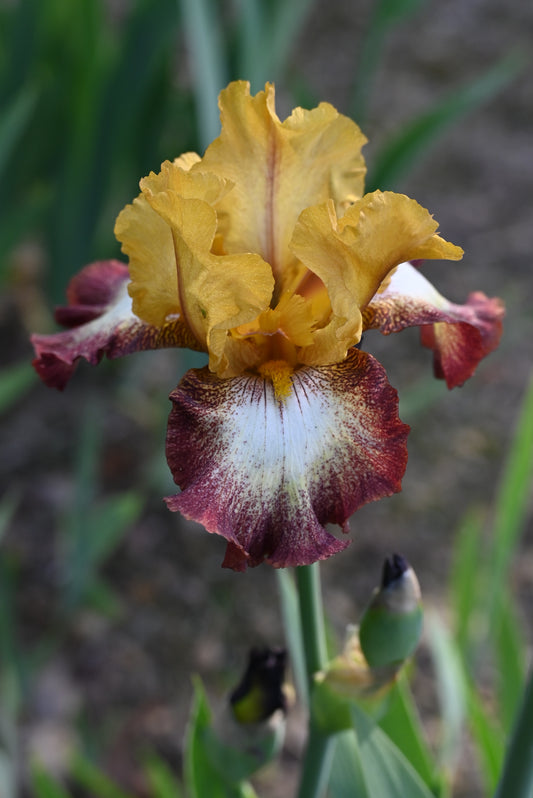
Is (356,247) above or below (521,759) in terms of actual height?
above

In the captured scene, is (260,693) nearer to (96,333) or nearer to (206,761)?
(206,761)

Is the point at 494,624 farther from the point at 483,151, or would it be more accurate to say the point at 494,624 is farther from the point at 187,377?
the point at 483,151

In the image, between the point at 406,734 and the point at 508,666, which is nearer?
the point at 406,734

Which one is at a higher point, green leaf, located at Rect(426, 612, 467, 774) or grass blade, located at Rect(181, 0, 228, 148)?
grass blade, located at Rect(181, 0, 228, 148)

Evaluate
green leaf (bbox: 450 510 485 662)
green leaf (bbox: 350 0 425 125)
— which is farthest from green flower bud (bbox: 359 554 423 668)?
green leaf (bbox: 350 0 425 125)

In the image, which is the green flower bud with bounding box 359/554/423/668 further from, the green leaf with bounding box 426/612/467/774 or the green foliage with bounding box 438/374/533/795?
the green leaf with bounding box 426/612/467/774

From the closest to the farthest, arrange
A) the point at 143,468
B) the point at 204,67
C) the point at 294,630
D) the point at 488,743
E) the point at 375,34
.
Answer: the point at 294,630 → the point at 488,743 → the point at 204,67 → the point at 375,34 → the point at 143,468

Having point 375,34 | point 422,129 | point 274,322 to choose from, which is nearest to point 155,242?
point 274,322
